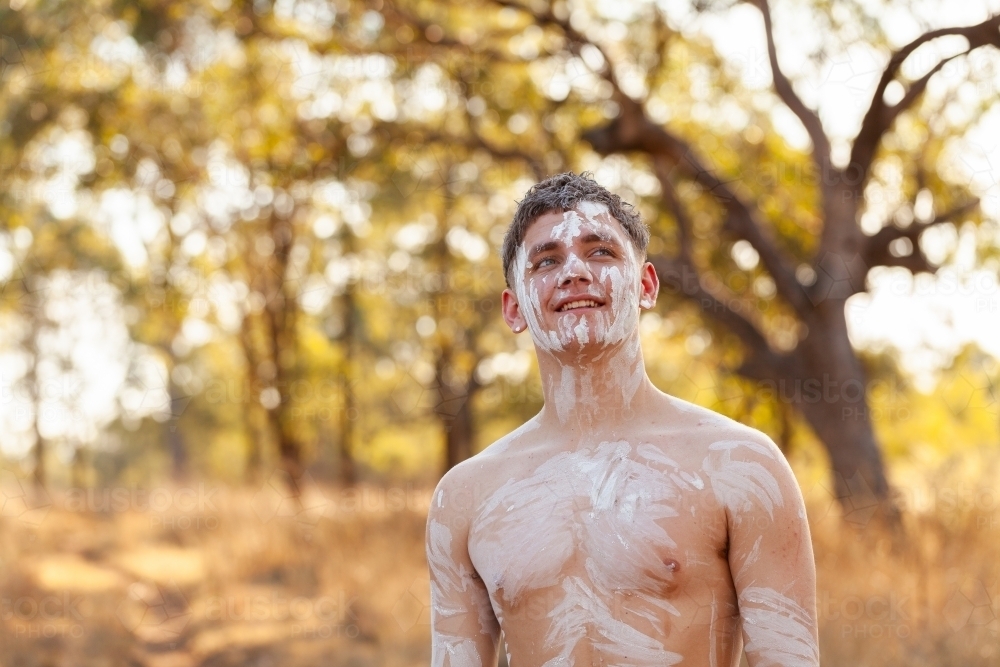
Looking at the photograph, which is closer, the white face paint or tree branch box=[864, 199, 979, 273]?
the white face paint

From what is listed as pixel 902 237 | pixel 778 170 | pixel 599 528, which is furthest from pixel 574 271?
pixel 778 170

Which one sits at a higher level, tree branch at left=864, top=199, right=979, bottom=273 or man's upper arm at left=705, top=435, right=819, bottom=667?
tree branch at left=864, top=199, right=979, bottom=273

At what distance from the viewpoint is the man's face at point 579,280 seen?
7.01 feet

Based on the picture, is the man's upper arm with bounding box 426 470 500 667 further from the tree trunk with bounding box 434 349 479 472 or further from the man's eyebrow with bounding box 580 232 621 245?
the tree trunk with bounding box 434 349 479 472

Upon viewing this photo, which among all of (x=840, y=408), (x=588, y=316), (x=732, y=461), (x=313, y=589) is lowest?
(x=313, y=589)

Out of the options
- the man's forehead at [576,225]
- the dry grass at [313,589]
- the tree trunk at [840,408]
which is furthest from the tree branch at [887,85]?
the man's forehead at [576,225]

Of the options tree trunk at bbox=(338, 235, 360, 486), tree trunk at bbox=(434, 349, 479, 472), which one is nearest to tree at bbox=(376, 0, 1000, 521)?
tree trunk at bbox=(434, 349, 479, 472)

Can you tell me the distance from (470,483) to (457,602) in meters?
0.26

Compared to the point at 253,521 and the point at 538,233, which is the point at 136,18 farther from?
the point at 538,233

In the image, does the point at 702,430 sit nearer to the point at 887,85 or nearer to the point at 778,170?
the point at 887,85

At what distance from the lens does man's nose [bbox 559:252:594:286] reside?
2.15m

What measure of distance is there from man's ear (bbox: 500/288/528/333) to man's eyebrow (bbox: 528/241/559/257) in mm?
149

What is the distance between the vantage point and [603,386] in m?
2.17

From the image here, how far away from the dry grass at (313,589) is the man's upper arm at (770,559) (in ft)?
14.0
